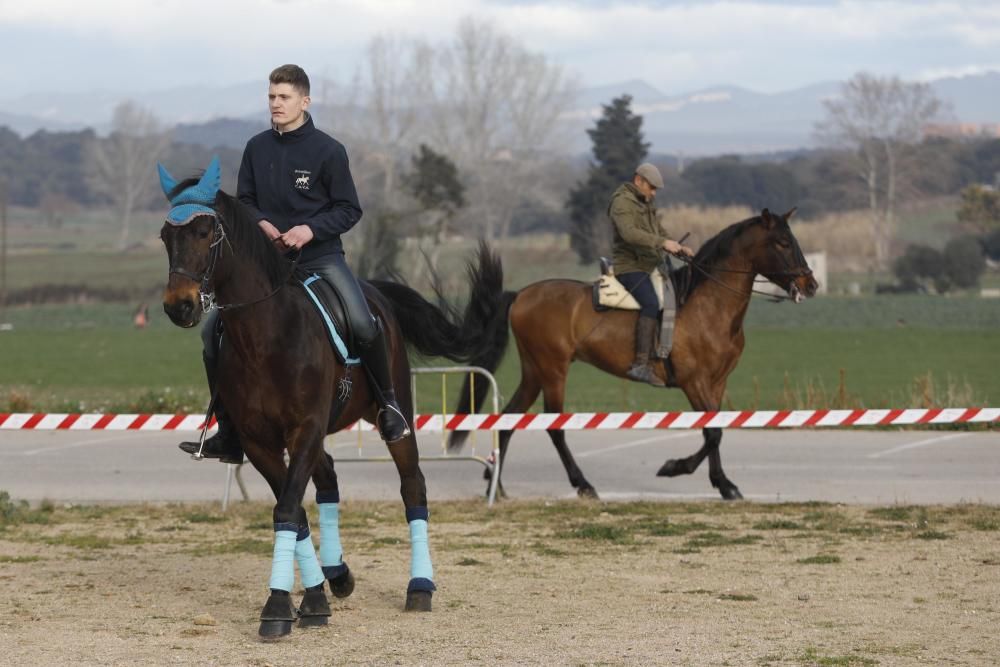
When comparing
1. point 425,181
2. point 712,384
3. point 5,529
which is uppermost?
point 425,181

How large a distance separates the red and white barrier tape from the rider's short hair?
17.0 feet

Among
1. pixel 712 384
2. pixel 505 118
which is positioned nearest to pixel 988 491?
pixel 712 384

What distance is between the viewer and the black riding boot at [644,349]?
46.2 ft

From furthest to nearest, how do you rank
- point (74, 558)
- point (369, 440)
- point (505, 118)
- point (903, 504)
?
point (505, 118) < point (369, 440) < point (903, 504) < point (74, 558)

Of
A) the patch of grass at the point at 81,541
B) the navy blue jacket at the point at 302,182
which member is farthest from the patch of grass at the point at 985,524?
the patch of grass at the point at 81,541

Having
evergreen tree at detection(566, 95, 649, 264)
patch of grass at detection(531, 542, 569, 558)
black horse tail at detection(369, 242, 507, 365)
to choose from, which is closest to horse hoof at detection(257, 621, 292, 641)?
black horse tail at detection(369, 242, 507, 365)

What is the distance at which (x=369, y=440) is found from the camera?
1795 cm

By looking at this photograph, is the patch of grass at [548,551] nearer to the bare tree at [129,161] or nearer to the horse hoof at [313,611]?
the horse hoof at [313,611]

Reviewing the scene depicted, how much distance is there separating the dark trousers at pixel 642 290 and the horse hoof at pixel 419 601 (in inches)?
233

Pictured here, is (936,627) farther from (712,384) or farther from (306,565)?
(712,384)

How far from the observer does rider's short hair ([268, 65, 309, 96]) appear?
834cm

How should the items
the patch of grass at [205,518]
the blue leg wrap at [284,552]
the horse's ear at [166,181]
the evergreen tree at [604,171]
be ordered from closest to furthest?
the horse's ear at [166,181] < the blue leg wrap at [284,552] < the patch of grass at [205,518] < the evergreen tree at [604,171]

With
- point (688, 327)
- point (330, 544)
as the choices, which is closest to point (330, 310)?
point (330, 544)

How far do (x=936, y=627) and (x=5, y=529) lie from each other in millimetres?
7152
